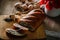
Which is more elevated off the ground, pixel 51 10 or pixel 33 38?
pixel 51 10

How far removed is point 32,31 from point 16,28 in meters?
0.08

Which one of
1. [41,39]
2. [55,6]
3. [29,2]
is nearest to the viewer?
[41,39]

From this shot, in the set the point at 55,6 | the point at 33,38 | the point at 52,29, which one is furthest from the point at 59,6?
the point at 33,38

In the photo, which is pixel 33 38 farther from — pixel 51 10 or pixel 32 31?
pixel 51 10

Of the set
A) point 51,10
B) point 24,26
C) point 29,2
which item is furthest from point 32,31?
point 29,2

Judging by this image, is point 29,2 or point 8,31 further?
point 29,2

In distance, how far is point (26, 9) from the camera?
960 millimetres

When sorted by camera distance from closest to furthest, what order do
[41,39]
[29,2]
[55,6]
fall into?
[41,39], [55,6], [29,2]

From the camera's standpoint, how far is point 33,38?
76 cm

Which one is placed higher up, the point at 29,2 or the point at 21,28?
the point at 29,2

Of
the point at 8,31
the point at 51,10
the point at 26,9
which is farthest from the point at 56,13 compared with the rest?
the point at 8,31

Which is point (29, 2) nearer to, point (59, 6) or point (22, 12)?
point (22, 12)

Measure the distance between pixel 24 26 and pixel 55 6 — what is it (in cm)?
22

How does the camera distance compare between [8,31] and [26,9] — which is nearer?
[8,31]
